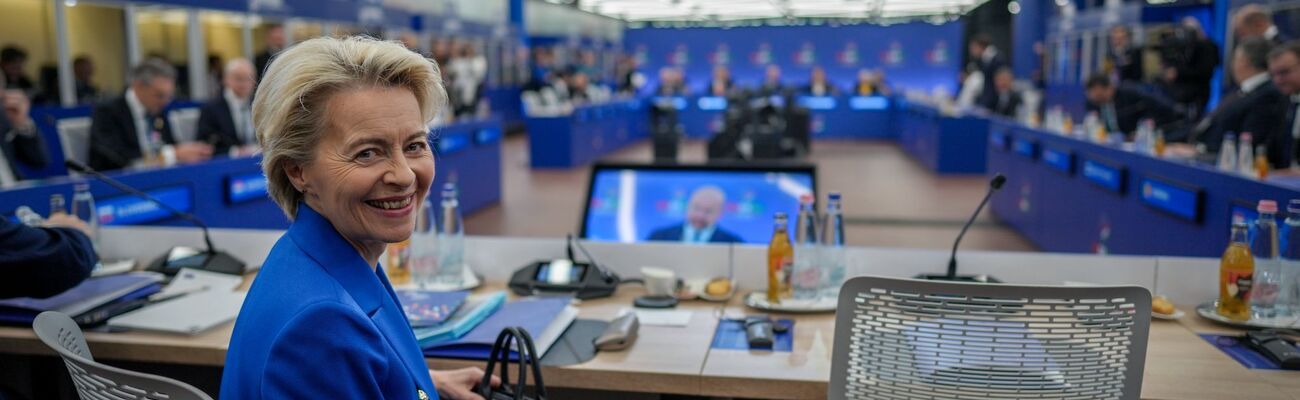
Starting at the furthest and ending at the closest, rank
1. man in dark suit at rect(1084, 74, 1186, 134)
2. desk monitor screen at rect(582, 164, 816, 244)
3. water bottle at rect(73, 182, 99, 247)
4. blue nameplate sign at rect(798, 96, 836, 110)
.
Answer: blue nameplate sign at rect(798, 96, 836, 110)
man in dark suit at rect(1084, 74, 1186, 134)
desk monitor screen at rect(582, 164, 816, 244)
water bottle at rect(73, 182, 99, 247)

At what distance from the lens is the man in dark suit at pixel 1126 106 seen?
7.27m

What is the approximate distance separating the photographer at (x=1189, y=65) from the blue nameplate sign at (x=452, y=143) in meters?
6.08

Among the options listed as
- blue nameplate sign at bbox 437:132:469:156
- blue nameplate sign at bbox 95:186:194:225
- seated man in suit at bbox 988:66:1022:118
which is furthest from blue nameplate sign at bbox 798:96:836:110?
blue nameplate sign at bbox 95:186:194:225

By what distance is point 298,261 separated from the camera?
1.14m

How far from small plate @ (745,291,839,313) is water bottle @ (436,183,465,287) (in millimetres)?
786

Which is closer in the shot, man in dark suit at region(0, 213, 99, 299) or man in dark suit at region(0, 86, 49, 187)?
man in dark suit at region(0, 213, 99, 299)

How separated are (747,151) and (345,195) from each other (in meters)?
7.92

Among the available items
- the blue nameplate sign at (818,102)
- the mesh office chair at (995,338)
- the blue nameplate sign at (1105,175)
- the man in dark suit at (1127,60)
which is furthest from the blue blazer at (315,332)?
the blue nameplate sign at (818,102)

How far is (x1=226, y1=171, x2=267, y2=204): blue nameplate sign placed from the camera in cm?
456

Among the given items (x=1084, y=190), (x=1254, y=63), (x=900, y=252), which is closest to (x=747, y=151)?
(x=1084, y=190)

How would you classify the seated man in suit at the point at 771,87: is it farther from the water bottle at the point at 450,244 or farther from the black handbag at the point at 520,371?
the black handbag at the point at 520,371

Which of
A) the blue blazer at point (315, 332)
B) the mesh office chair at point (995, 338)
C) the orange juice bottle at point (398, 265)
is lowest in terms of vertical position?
the orange juice bottle at point (398, 265)

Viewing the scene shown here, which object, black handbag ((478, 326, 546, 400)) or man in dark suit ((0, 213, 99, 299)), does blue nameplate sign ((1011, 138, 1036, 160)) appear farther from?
man in dark suit ((0, 213, 99, 299))

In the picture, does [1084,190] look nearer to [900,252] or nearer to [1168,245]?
[1168,245]
